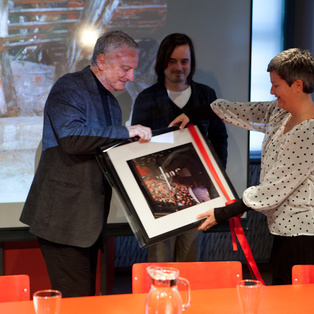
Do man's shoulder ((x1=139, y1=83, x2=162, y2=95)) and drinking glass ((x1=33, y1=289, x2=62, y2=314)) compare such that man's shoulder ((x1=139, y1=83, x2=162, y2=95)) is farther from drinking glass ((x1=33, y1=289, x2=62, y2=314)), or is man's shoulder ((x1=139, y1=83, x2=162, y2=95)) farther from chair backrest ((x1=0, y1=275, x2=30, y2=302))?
drinking glass ((x1=33, y1=289, x2=62, y2=314))

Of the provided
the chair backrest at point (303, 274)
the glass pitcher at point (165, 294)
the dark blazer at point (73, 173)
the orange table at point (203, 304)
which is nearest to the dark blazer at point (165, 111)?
the dark blazer at point (73, 173)

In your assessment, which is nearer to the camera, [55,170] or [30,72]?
[55,170]

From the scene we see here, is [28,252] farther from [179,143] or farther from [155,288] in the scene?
[155,288]

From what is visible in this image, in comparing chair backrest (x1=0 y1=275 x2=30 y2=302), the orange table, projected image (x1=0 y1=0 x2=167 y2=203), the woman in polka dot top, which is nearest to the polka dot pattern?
the woman in polka dot top

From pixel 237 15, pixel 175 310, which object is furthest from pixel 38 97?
pixel 175 310

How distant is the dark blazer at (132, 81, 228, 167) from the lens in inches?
134

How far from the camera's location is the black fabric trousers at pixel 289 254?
232 cm

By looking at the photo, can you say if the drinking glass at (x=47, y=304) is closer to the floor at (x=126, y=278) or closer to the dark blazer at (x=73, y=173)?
the dark blazer at (x=73, y=173)

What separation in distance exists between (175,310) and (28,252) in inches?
103

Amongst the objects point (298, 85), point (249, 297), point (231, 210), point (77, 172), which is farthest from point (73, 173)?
point (249, 297)

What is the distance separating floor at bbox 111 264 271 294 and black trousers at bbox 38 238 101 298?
1719mm

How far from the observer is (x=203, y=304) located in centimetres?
175

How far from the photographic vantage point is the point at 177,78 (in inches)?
137

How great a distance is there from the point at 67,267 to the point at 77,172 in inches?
18.9
